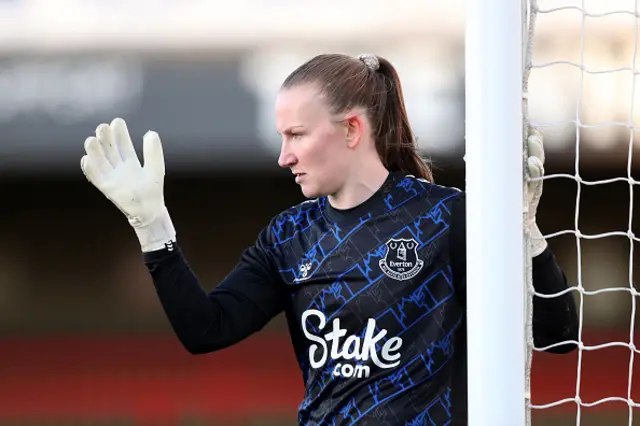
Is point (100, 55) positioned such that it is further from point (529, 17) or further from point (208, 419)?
point (529, 17)

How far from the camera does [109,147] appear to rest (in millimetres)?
1643

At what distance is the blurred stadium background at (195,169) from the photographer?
6.82m

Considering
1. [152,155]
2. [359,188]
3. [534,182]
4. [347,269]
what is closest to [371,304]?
[347,269]

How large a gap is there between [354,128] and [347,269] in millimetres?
237

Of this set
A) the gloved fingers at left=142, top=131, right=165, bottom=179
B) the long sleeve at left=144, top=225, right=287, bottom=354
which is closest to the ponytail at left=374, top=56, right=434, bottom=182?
the long sleeve at left=144, top=225, right=287, bottom=354

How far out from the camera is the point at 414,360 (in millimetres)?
1601

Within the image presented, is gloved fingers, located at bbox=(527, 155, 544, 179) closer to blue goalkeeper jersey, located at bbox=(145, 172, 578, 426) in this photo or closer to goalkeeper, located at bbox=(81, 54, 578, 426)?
goalkeeper, located at bbox=(81, 54, 578, 426)

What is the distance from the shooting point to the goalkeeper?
1.60 metres

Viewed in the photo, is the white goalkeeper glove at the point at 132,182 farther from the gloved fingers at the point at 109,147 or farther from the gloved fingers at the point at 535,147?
the gloved fingers at the point at 535,147

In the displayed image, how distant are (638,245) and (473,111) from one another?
7.04 m

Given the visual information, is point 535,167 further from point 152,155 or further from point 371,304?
point 152,155

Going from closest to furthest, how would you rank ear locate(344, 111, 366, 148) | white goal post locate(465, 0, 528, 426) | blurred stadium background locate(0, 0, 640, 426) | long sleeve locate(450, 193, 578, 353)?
white goal post locate(465, 0, 528, 426)
long sleeve locate(450, 193, 578, 353)
ear locate(344, 111, 366, 148)
blurred stadium background locate(0, 0, 640, 426)

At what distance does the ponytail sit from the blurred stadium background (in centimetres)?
383

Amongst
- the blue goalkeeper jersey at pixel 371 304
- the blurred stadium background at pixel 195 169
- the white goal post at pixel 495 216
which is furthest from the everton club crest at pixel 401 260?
the blurred stadium background at pixel 195 169
